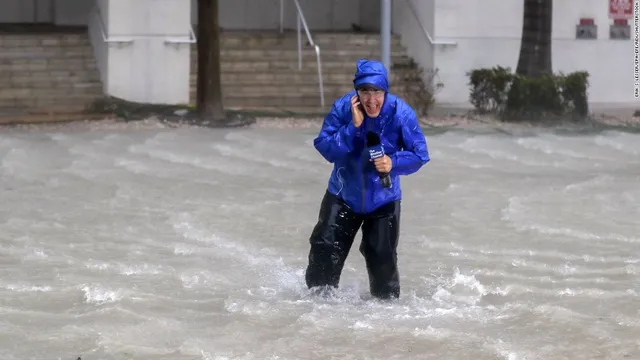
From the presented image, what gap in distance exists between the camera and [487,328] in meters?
6.95

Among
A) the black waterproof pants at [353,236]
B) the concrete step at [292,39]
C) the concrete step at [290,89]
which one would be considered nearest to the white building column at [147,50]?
the concrete step at [290,89]

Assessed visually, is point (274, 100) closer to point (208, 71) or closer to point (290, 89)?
point (290, 89)

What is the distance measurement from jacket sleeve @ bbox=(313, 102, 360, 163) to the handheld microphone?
106mm

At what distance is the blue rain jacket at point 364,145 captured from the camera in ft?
21.7

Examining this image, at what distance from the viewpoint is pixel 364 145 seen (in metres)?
6.69

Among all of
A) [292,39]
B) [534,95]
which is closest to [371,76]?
[534,95]

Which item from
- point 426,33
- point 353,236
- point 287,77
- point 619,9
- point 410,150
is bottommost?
point 353,236

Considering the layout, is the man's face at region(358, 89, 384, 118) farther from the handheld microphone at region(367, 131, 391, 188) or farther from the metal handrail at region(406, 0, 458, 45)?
the metal handrail at region(406, 0, 458, 45)

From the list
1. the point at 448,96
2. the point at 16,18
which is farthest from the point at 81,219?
the point at 16,18

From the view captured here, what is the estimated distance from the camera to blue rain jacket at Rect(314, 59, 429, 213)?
21.7 feet

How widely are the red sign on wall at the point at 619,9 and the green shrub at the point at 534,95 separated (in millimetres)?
3497

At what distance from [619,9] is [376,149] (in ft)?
48.5

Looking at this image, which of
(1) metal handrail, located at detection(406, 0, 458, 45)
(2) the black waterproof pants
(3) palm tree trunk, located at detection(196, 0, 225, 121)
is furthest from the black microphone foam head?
(1) metal handrail, located at detection(406, 0, 458, 45)
